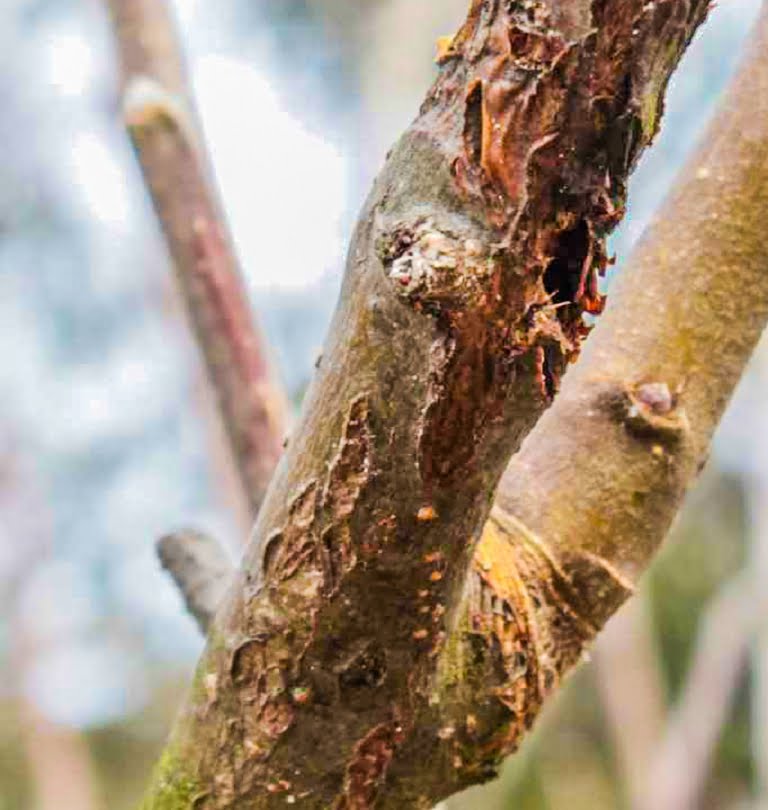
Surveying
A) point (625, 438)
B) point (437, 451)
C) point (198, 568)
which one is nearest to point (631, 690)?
point (198, 568)

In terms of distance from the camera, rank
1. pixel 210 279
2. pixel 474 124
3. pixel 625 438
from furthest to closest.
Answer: pixel 210 279
pixel 625 438
pixel 474 124

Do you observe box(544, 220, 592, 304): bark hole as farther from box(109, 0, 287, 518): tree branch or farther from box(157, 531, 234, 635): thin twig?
box(109, 0, 287, 518): tree branch

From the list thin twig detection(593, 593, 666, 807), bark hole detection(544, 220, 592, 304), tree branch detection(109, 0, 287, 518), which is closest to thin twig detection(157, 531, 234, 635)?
tree branch detection(109, 0, 287, 518)

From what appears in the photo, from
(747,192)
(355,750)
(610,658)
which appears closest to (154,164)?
(747,192)

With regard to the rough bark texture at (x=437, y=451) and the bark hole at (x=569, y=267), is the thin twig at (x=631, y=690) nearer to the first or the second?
the rough bark texture at (x=437, y=451)

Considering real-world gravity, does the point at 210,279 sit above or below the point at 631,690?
above

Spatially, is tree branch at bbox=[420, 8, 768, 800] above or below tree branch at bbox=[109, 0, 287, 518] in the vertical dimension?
below

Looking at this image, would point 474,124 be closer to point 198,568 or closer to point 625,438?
point 625,438
